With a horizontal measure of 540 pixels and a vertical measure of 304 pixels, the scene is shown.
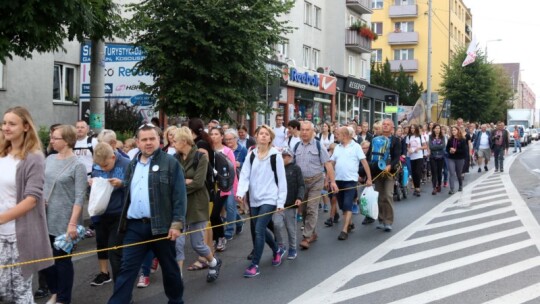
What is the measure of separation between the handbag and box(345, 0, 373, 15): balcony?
113 ft

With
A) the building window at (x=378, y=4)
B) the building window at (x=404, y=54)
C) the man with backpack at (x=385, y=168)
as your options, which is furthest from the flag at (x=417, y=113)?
the building window at (x=378, y=4)

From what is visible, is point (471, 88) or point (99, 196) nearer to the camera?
point (99, 196)

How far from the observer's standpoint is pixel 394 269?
→ 7516 millimetres

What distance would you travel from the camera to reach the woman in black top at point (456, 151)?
52.1ft

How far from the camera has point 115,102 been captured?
18438 mm

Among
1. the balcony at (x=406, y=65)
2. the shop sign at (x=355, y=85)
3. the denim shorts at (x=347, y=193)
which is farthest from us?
the balcony at (x=406, y=65)

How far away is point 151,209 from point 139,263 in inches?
18.8

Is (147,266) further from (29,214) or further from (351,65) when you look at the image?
(351,65)

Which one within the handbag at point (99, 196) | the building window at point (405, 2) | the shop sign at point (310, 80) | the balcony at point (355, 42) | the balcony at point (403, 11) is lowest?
the handbag at point (99, 196)

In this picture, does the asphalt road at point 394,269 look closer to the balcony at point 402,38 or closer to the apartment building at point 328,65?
the apartment building at point 328,65

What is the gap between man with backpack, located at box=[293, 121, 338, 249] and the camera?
30.0ft

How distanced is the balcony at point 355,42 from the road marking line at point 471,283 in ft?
103

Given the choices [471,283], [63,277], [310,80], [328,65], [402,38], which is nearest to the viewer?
[63,277]

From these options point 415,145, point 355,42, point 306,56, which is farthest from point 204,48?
point 355,42
